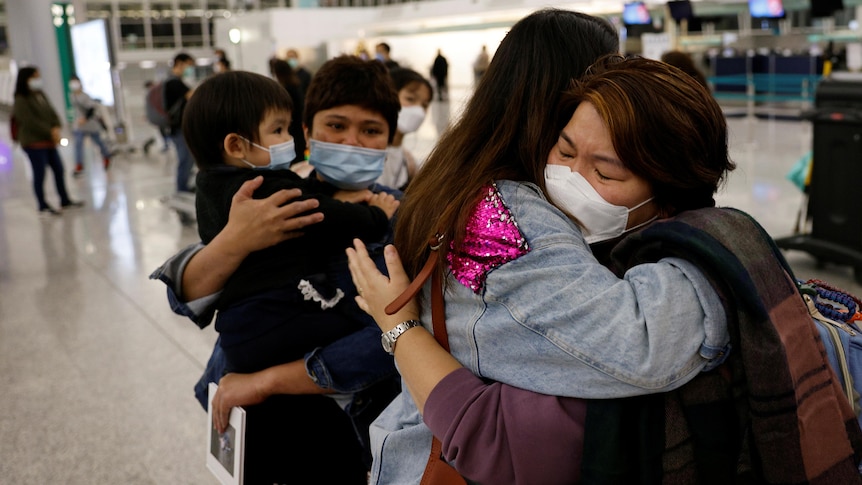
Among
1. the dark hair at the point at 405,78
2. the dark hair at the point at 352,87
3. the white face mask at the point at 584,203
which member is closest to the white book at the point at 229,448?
the dark hair at the point at 352,87

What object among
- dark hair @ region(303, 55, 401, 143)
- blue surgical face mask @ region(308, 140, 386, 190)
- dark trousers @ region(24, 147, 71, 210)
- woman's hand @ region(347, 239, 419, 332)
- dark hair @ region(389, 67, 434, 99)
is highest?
dark hair @ region(303, 55, 401, 143)

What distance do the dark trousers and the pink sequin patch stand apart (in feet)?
28.6

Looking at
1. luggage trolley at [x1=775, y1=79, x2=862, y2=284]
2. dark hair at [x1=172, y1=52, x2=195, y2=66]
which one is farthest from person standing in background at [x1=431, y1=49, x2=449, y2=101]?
luggage trolley at [x1=775, y1=79, x2=862, y2=284]

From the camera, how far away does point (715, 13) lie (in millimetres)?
21547

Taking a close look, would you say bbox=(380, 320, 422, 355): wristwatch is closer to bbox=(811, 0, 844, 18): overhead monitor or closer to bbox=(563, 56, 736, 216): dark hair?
bbox=(563, 56, 736, 216): dark hair

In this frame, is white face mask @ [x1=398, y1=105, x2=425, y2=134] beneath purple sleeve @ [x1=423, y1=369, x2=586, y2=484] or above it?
above

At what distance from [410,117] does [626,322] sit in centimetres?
286

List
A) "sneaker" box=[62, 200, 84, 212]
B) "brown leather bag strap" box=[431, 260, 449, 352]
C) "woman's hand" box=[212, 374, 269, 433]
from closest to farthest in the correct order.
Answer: "brown leather bag strap" box=[431, 260, 449, 352] < "woman's hand" box=[212, 374, 269, 433] < "sneaker" box=[62, 200, 84, 212]

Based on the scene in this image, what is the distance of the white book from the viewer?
5.79 feet

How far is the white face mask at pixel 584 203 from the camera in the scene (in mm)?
1137

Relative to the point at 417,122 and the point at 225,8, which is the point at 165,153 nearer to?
the point at 417,122

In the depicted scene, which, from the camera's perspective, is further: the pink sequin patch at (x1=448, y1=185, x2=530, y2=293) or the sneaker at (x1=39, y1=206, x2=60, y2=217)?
the sneaker at (x1=39, y1=206, x2=60, y2=217)

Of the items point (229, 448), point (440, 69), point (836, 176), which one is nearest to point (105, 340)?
point (229, 448)

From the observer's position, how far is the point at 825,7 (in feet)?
27.1
